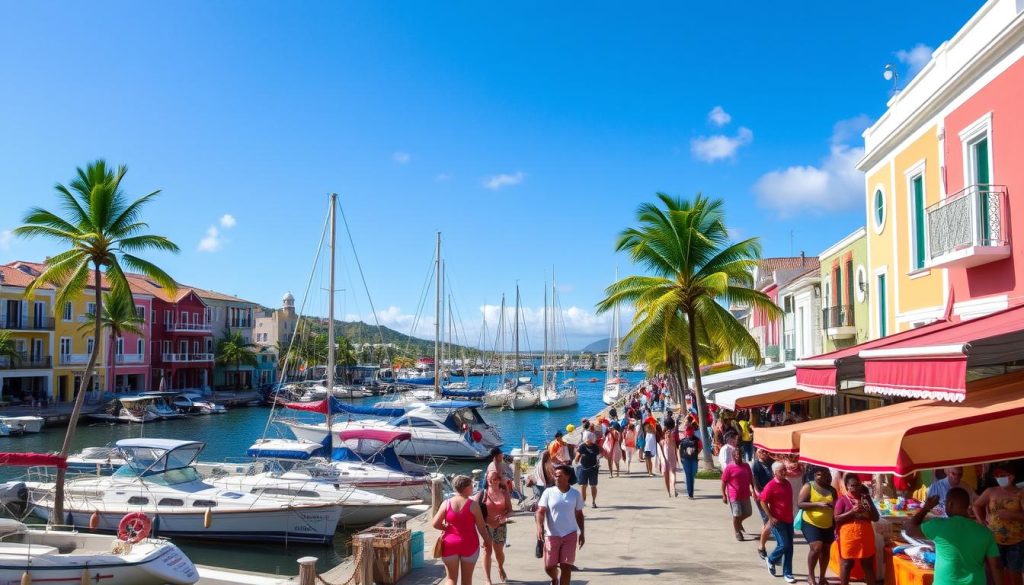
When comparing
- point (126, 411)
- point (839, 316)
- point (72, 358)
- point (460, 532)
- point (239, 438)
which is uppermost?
point (839, 316)

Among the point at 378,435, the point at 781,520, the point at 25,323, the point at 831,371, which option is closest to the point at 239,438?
the point at 25,323

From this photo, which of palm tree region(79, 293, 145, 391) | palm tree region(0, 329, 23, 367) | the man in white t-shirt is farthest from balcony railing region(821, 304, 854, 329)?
palm tree region(0, 329, 23, 367)

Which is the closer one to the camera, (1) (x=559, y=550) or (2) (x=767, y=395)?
(1) (x=559, y=550)

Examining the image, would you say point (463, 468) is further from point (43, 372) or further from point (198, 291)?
point (198, 291)

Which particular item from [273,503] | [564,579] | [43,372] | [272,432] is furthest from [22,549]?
[43,372]

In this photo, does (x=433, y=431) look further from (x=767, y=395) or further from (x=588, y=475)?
(x=588, y=475)

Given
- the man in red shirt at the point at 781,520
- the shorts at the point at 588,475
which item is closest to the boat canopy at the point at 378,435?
the shorts at the point at 588,475

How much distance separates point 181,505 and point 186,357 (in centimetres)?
5255

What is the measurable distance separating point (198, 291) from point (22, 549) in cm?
6671

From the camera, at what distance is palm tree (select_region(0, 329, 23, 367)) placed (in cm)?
4934

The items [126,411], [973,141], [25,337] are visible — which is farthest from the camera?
[25,337]

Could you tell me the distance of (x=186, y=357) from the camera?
2657 inches

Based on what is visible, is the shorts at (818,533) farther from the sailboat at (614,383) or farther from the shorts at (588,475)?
the sailboat at (614,383)

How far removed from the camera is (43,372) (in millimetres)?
53719
